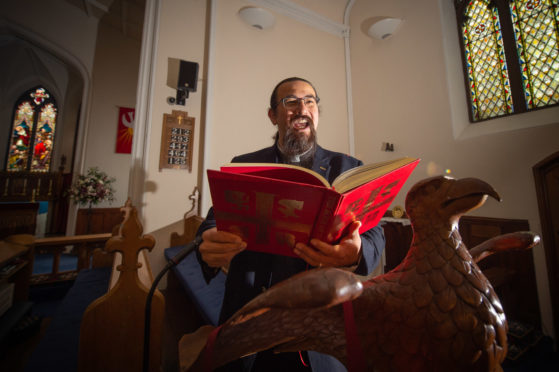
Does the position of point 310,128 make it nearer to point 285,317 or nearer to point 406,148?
point 285,317

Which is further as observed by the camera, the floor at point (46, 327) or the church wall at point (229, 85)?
the church wall at point (229, 85)

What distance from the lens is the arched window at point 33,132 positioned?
20.3ft

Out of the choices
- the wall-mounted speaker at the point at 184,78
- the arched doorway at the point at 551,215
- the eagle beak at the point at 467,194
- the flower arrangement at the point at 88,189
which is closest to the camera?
the eagle beak at the point at 467,194

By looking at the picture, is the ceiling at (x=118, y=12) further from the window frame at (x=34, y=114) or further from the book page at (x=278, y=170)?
the book page at (x=278, y=170)


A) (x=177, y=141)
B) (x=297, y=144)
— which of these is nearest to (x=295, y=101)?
(x=297, y=144)

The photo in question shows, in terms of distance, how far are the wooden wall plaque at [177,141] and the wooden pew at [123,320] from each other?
5.79ft

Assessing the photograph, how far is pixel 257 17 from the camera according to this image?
276 centimetres

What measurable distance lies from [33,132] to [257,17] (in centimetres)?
775

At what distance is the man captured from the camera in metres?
0.54

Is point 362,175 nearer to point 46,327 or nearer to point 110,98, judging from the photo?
point 46,327

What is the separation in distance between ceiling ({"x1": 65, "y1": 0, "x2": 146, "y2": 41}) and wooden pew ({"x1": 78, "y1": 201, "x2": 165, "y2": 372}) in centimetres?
517

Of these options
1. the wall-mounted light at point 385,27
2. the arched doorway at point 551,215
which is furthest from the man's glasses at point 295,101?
the wall-mounted light at point 385,27

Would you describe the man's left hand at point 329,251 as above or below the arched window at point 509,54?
below

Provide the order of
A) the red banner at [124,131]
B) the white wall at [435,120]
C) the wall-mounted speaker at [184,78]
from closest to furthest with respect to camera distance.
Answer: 1. the white wall at [435,120]
2. the wall-mounted speaker at [184,78]
3. the red banner at [124,131]
